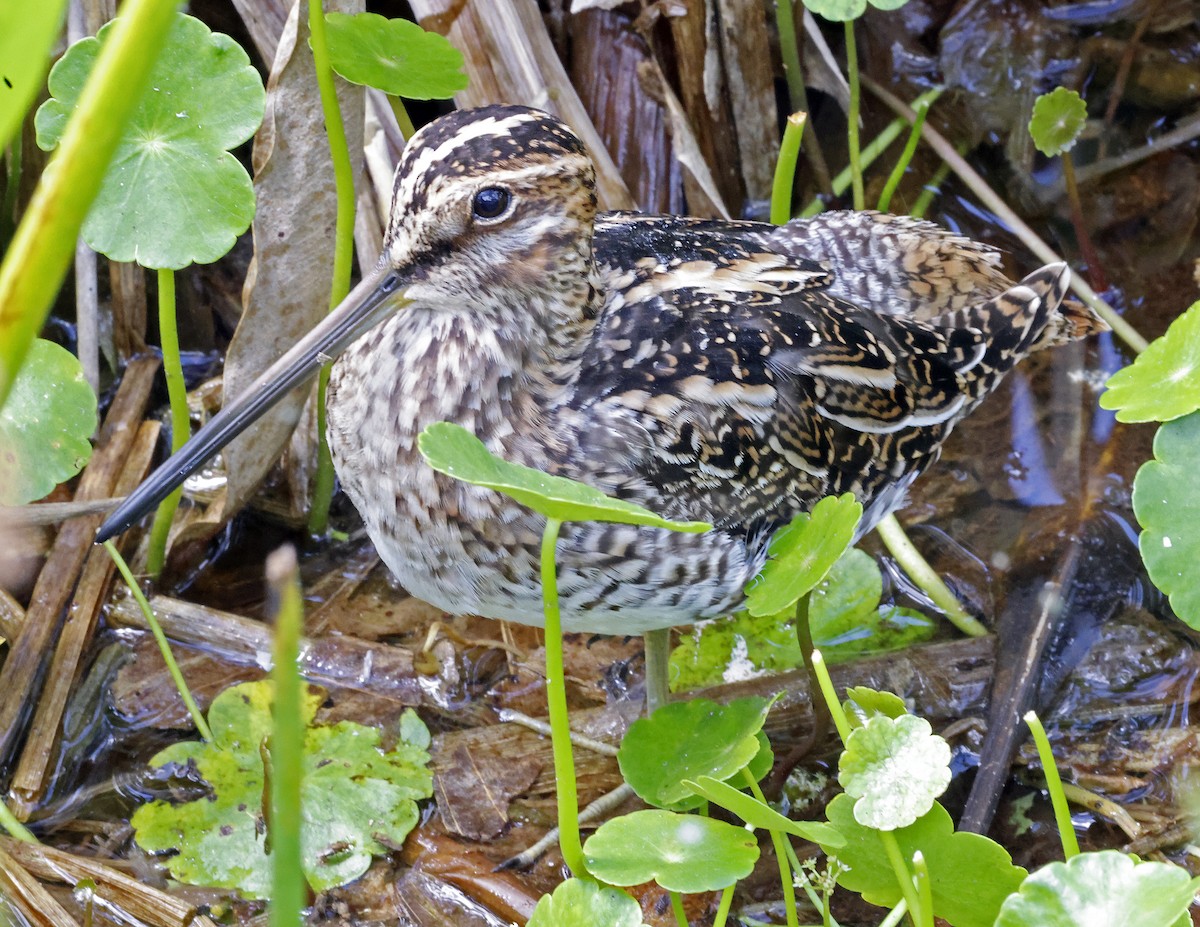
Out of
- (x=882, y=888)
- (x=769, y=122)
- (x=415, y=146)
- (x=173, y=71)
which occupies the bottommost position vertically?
(x=882, y=888)

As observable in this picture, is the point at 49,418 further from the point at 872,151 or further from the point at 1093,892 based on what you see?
the point at 872,151

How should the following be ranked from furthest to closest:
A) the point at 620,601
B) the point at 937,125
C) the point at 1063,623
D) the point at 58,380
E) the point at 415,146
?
the point at 937,125 < the point at 1063,623 < the point at 58,380 < the point at 620,601 < the point at 415,146

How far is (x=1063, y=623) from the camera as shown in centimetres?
280

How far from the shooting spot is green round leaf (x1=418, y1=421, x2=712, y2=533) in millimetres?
1410

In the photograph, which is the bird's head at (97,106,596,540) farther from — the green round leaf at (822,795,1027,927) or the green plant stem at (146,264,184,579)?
the green round leaf at (822,795,1027,927)

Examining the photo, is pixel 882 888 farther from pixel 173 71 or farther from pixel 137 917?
pixel 173 71

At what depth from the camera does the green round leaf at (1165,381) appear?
2.17 meters

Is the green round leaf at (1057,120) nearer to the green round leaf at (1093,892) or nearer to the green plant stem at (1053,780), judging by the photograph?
the green plant stem at (1053,780)

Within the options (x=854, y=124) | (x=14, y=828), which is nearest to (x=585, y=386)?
(x=14, y=828)

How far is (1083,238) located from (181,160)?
2.24m

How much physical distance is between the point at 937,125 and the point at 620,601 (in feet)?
6.69

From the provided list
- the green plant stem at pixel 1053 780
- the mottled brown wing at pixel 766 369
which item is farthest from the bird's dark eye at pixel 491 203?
the green plant stem at pixel 1053 780

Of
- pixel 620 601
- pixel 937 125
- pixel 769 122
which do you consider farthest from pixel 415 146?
pixel 937 125

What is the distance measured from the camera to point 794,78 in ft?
10.9
